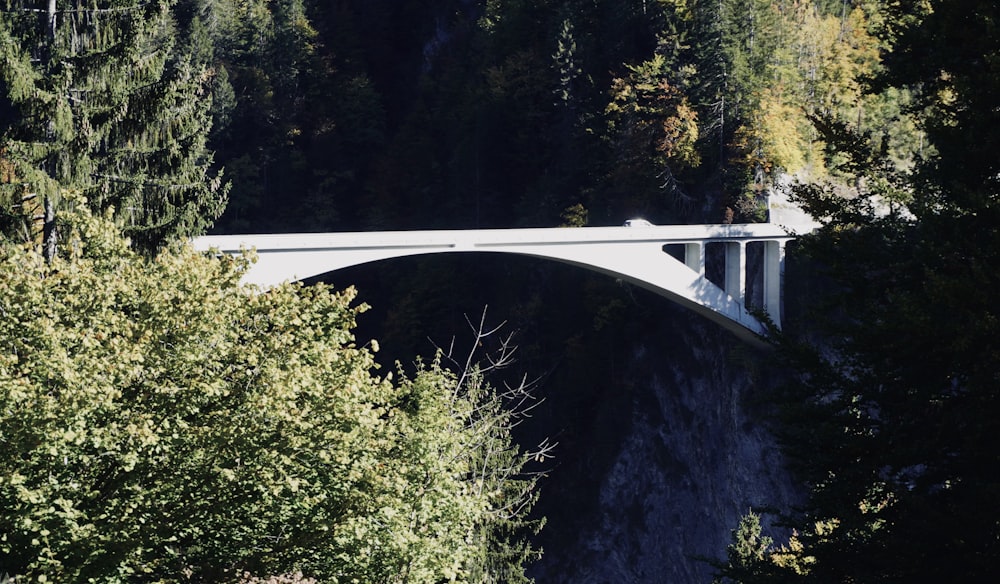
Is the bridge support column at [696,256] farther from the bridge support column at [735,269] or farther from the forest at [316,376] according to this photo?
the forest at [316,376]

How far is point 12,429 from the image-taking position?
9.47 metres

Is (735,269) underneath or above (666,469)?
above

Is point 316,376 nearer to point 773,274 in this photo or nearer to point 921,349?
point 921,349

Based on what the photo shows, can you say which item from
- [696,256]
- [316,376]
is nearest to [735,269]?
[696,256]

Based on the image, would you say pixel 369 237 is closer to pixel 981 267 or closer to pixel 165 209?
pixel 165 209

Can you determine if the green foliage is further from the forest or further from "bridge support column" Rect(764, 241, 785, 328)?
"bridge support column" Rect(764, 241, 785, 328)

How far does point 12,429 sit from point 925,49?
29.7 feet

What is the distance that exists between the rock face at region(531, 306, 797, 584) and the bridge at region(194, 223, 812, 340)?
314 cm

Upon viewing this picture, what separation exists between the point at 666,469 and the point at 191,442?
80.4ft

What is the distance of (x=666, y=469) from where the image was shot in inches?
1318

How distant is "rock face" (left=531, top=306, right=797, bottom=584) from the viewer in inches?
1204

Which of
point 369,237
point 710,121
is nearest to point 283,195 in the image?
point 710,121

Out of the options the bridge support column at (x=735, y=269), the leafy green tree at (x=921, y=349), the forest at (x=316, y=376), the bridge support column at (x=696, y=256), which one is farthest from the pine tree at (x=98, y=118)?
the bridge support column at (x=735, y=269)

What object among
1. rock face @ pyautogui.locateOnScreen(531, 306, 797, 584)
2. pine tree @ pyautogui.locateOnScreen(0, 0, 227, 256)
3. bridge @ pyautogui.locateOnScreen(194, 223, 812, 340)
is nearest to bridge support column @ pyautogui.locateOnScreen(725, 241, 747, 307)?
bridge @ pyautogui.locateOnScreen(194, 223, 812, 340)
